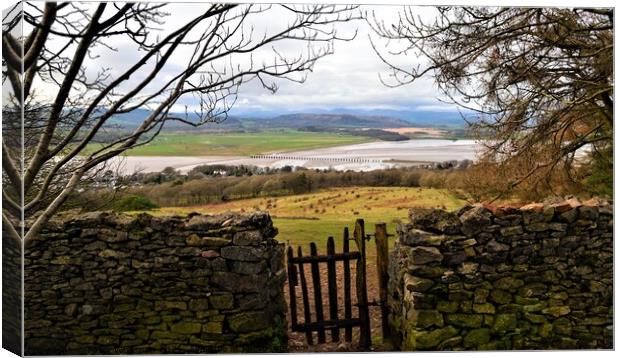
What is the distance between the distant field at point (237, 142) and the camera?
7645 mm

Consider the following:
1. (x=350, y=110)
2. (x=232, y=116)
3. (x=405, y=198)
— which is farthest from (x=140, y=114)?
(x=405, y=198)

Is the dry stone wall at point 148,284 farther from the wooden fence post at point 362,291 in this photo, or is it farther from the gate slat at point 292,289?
the wooden fence post at point 362,291

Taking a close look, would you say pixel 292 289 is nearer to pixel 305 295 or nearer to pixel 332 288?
pixel 305 295

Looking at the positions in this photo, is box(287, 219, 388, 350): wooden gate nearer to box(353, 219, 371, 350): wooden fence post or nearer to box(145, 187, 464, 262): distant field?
box(353, 219, 371, 350): wooden fence post

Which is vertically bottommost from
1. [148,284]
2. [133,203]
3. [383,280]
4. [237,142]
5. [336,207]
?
Answer: [383,280]

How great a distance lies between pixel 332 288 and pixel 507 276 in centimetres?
191

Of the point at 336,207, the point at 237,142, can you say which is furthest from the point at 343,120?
the point at 237,142

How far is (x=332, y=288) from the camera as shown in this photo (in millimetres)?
8094

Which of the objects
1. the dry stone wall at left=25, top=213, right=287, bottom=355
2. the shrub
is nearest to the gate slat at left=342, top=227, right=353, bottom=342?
the dry stone wall at left=25, top=213, right=287, bottom=355

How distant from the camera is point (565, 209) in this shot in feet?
25.0

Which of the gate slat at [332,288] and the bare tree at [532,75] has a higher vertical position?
the bare tree at [532,75]

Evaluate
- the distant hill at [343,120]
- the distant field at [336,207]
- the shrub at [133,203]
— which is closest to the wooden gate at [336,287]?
the distant field at [336,207]

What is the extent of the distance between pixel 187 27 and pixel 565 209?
4381 mm

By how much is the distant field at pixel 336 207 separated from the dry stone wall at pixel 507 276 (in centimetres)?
34
